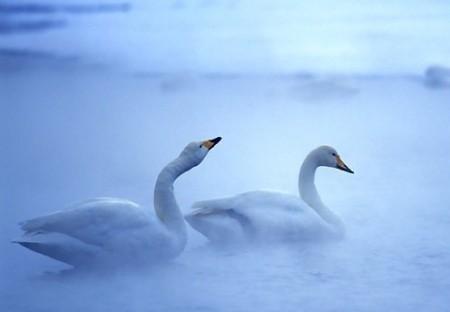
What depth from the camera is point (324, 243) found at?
7.26ft

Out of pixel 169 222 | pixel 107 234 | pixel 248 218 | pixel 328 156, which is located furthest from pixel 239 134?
pixel 107 234

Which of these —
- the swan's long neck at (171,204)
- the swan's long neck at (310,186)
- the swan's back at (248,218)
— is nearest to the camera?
the swan's long neck at (171,204)

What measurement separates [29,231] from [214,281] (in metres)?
0.40

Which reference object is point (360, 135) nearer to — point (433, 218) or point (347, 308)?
point (433, 218)

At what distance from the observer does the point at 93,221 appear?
6.31 ft

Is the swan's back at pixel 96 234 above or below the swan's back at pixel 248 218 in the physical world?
below

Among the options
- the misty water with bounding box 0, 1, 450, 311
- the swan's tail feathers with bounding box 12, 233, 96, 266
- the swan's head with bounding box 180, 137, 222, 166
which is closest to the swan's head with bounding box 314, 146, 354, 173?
the misty water with bounding box 0, 1, 450, 311

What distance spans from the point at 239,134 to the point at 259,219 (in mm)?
538

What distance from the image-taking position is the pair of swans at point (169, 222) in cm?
191

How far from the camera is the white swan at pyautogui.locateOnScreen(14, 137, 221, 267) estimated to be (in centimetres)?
190

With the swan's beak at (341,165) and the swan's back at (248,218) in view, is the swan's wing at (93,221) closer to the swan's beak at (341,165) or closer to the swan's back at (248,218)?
the swan's back at (248,218)

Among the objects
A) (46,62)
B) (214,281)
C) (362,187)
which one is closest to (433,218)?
(362,187)

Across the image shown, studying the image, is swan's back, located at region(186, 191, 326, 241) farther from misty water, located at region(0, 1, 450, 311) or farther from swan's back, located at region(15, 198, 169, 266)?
swan's back, located at region(15, 198, 169, 266)

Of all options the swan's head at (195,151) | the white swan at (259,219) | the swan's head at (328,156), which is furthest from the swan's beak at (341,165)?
the swan's head at (195,151)
